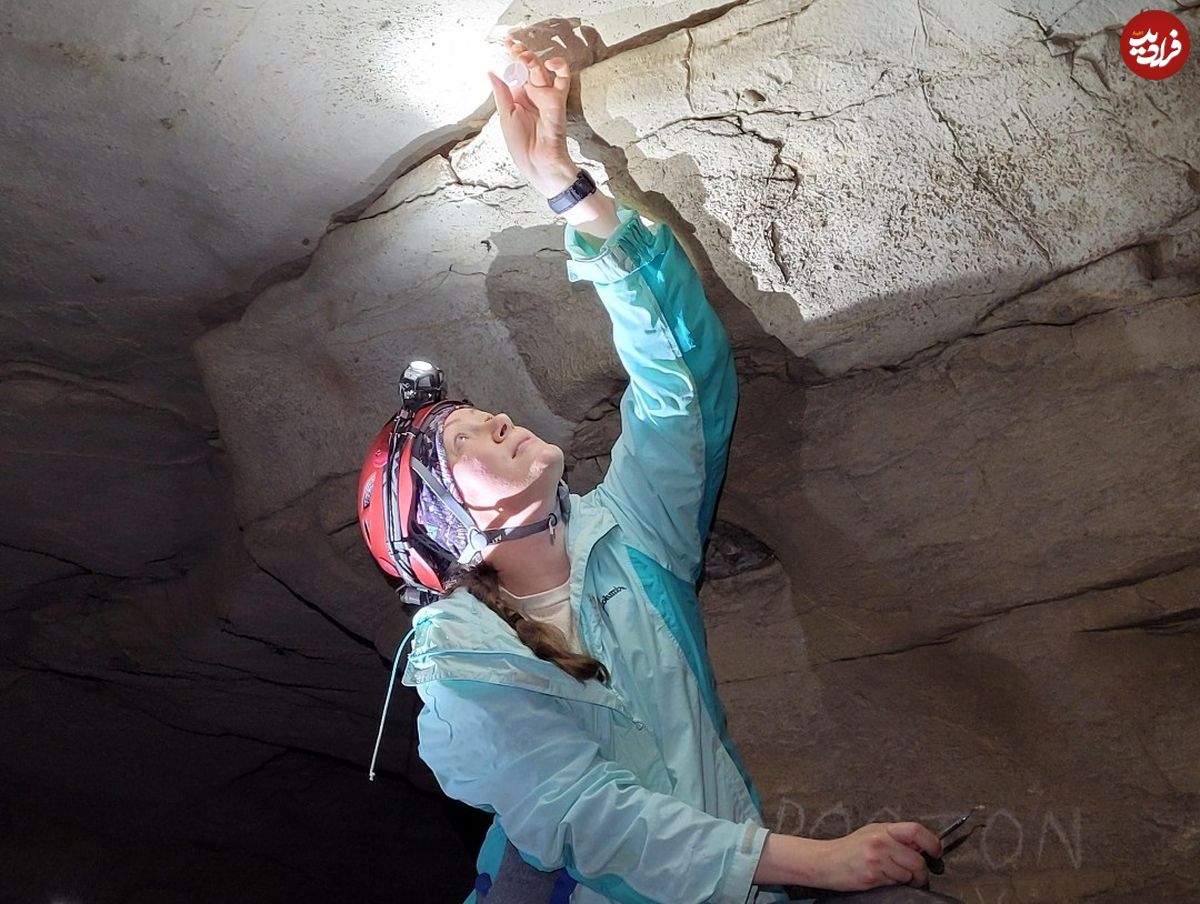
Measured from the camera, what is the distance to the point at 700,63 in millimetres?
2418

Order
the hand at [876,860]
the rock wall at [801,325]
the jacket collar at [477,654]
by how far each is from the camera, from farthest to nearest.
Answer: the rock wall at [801,325], the jacket collar at [477,654], the hand at [876,860]

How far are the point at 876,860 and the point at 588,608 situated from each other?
756mm

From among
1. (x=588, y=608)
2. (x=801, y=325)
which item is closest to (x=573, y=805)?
(x=588, y=608)

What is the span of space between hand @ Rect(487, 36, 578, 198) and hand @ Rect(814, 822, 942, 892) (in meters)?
1.37

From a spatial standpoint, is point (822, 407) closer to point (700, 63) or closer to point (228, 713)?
point (700, 63)

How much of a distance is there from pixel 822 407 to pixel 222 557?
6.47 ft

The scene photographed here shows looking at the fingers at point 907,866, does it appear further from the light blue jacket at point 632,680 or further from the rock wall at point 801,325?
the rock wall at point 801,325

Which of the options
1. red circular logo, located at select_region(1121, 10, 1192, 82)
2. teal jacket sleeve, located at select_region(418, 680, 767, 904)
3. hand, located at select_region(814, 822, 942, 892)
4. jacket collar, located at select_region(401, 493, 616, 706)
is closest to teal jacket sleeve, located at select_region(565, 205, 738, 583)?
jacket collar, located at select_region(401, 493, 616, 706)

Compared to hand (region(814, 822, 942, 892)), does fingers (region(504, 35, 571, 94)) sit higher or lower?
higher

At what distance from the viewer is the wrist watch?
2277mm

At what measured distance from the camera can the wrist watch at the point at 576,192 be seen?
2277 mm

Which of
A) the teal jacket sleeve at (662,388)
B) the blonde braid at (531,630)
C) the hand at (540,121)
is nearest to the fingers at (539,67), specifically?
the hand at (540,121)

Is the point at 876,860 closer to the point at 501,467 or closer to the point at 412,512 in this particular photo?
the point at 501,467

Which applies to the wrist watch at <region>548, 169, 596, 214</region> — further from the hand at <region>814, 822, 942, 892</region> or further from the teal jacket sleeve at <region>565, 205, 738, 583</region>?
the hand at <region>814, 822, 942, 892</region>
